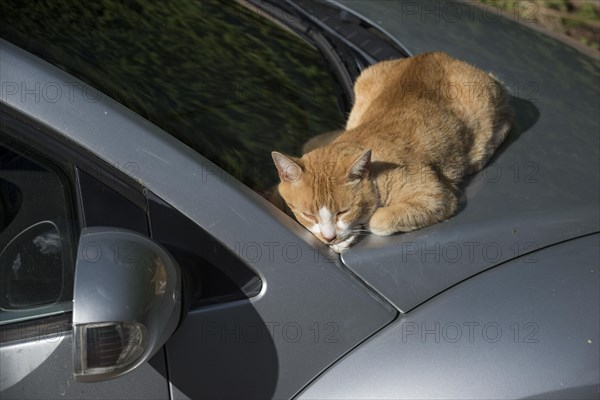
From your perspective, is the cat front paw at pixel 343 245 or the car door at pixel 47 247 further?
the cat front paw at pixel 343 245

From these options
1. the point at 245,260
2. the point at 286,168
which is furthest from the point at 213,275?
the point at 286,168

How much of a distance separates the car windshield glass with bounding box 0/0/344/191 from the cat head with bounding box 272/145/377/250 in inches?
4.1

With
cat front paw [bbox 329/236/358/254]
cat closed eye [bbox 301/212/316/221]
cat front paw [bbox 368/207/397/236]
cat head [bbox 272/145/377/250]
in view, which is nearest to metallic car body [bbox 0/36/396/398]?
cat front paw [bbox 329/236/358/254]

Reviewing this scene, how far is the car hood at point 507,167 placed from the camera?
5.47 ft

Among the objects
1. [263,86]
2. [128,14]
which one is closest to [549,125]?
[263,86]

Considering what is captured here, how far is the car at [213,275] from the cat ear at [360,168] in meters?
0.43

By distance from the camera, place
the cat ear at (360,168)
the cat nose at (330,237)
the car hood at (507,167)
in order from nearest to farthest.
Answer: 1. the car hood at (507,167)
2. the cat nose at (330,237)
3. the cat ear at (360,168)

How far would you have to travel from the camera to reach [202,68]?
2.15m

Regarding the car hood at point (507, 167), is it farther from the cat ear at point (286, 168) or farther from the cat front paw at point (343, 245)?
the cat ear at point (286, 168)

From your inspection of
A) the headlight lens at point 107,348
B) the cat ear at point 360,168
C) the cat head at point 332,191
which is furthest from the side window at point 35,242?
the cat ear at point 360,168

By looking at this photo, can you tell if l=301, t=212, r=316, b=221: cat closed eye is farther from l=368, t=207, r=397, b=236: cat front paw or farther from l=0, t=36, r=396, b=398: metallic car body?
l=0, t=36, r=396, b=398: metallic car body

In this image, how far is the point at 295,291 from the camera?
1.54 m

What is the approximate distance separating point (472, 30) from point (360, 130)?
766mm

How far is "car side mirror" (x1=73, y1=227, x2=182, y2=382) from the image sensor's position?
127 centimetres
